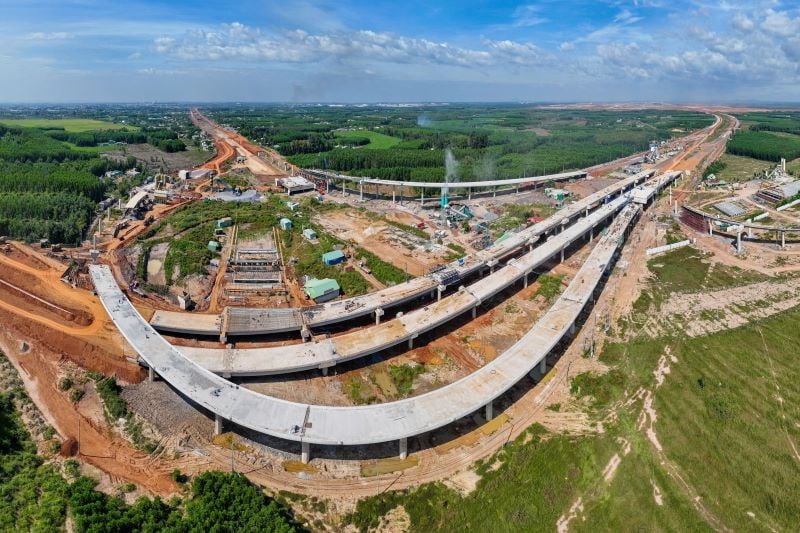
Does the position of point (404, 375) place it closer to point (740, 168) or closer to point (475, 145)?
point (740, 168)

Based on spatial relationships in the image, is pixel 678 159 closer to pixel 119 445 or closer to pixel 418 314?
pixel 418 314

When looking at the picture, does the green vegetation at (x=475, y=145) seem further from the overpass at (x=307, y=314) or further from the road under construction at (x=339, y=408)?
the road under construction at (x=339, y=408)

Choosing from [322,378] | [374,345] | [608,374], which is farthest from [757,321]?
[322,378]

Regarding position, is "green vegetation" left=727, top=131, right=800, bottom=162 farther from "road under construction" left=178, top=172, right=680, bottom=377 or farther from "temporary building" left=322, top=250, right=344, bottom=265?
"temporary building" left=322, top=250, right=344, bottom=265

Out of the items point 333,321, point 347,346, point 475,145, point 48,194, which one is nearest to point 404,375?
point 347,346

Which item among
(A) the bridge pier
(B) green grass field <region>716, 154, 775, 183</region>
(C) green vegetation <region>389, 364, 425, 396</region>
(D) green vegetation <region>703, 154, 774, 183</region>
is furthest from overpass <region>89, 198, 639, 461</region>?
(D) green vegetation <region>703, 154, 774, 183</region>

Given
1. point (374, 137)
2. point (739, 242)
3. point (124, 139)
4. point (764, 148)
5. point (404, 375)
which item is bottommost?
point (404, 375)
